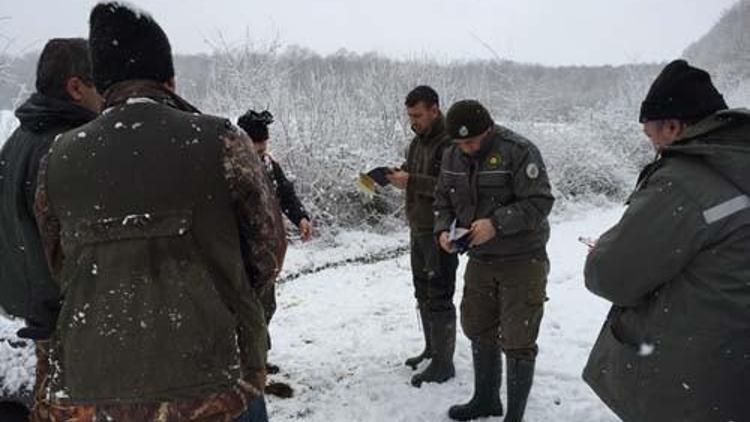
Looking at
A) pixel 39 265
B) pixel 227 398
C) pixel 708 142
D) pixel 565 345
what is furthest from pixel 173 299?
pixel 565 345

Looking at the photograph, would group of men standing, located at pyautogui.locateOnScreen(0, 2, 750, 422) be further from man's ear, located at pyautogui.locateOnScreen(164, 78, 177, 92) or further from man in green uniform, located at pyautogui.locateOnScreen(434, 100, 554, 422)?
man in green uniform, located at pyautogui.locateOnScreen(434, 100, 554, 422)

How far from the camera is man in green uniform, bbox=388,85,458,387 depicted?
4305 millimetres

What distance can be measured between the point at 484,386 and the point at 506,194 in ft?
4.24

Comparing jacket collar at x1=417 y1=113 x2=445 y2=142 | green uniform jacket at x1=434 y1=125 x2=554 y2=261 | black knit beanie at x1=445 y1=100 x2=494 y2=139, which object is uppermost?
black knit beanie at x1=445 y1=100 x2=494 y2=139

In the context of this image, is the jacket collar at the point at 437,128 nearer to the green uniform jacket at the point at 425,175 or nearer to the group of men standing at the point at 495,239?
the green uniform jacket at the point at 425,175

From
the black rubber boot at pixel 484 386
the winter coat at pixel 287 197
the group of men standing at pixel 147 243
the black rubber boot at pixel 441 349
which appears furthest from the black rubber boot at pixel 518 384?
the group of men standing at pixel 147 243

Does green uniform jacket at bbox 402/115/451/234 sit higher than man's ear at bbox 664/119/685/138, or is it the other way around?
man's ear at bbox 664/119/685/138

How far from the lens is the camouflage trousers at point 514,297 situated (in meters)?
3.50

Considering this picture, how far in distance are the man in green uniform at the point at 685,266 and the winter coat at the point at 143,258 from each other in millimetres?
1395

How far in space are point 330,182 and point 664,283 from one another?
9.96 metres

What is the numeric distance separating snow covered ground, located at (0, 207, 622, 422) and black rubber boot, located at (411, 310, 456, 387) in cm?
8

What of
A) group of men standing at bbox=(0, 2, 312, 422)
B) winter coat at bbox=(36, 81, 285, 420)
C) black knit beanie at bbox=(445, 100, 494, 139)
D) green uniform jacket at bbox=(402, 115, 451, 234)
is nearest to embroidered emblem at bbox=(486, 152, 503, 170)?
black knit beanie at bbox=(445, 100, 494, 139)

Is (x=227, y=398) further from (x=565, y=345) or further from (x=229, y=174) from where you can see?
(x=565, y=345)

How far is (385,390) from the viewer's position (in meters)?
4.32
